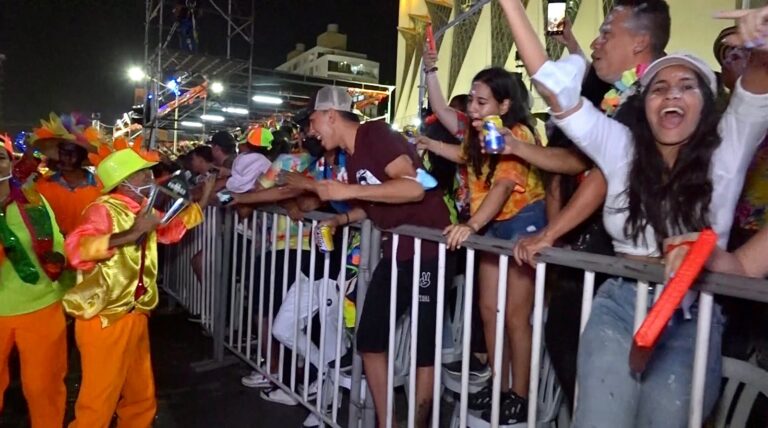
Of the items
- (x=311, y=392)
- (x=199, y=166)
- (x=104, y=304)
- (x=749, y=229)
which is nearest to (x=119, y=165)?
(x=104, y=304)

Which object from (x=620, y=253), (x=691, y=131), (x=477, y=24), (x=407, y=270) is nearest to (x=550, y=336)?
(x=620, y=253)

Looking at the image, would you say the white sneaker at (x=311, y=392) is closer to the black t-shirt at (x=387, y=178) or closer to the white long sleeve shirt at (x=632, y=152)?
the black t-shirt at (x=387, y=178)

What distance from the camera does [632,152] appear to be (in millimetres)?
2010

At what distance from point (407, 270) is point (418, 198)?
0.41 m

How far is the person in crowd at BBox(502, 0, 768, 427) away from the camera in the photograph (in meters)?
1.79

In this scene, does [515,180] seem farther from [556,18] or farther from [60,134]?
[60,134]

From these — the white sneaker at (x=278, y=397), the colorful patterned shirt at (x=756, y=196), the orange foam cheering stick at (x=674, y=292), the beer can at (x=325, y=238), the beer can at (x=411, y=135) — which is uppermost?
the beer can at (x=411, y=135)

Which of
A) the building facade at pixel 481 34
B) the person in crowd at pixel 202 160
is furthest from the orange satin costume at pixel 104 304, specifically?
the building facade at pixel 481 34

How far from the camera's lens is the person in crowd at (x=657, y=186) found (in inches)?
70.4

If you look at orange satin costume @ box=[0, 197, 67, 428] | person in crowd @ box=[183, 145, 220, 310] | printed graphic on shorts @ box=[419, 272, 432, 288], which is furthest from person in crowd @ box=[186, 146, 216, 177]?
printed graphic on shorts @ box=[419, 272, 432, 288]

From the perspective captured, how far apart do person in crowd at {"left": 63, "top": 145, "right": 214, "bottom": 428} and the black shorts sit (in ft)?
4.13

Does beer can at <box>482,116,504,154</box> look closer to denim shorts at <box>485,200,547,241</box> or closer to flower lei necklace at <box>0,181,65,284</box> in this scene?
denim shorts at <box>485,200,547,241</box>

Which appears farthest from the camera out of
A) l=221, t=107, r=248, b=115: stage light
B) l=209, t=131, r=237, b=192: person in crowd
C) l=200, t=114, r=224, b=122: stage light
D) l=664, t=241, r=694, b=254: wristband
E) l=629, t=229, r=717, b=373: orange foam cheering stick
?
l=200, t=114, r=224, b=122: stage light

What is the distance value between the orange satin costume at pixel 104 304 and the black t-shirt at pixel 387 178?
131 centimetres
